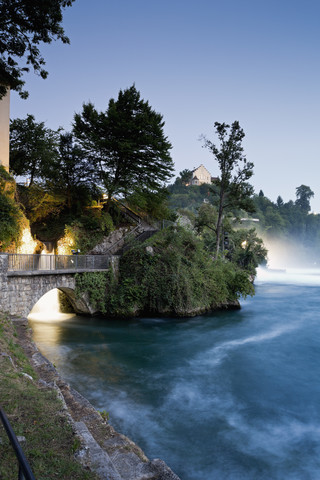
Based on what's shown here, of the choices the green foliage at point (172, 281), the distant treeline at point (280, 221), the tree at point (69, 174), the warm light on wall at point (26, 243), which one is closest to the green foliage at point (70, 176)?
the tree at point (69, 174)

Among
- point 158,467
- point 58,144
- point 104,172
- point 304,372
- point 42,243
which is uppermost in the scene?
point 58,144

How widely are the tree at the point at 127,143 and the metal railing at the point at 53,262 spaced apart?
6724mm

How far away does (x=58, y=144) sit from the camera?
958 inches

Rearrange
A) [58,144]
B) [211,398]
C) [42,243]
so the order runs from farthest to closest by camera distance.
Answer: [58,144]
[42,243]
[211,398]

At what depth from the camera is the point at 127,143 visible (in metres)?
Result: 21.6

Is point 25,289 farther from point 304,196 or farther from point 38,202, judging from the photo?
point 304,196

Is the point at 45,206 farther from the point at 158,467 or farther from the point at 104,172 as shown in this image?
the point at 158,467

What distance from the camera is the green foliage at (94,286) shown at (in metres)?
15.9

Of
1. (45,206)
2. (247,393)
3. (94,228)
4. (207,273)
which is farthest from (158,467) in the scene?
(45,206)

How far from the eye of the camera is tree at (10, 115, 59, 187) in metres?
24.3

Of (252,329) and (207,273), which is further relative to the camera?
(207,273)

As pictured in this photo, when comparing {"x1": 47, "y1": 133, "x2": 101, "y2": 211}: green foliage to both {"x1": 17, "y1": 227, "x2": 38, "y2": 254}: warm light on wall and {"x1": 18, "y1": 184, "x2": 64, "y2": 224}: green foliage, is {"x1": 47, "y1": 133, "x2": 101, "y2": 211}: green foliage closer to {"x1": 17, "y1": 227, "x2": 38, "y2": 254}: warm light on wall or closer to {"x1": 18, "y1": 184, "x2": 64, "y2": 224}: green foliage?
{"x1": 18, "y1": 184, "x2": 64, "y2": 224}: green foliage

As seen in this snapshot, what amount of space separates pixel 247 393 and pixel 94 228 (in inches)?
609

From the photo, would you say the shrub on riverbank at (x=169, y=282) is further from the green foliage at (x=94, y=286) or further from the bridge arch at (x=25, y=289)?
the bridge arch at (x=25, y=289)
